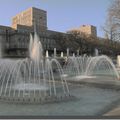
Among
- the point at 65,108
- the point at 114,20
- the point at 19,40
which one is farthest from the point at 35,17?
the point at 65,108

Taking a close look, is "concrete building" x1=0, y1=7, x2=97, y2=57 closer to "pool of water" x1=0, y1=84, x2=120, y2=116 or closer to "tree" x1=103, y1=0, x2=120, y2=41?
"tree" x1=103, y1=0, x2=120, y2=41

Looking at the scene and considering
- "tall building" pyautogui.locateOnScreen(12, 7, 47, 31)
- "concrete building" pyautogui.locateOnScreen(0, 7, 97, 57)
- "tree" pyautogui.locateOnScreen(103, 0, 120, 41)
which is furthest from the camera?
"tall building" pyautogui.locateOnScreen(12, 7, 47, 31)

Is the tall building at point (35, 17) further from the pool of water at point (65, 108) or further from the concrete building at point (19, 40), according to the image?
the pool of water at point (65, 108)

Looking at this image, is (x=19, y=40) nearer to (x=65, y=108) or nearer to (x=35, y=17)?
(x=35, y=17)

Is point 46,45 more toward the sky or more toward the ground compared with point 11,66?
more toward the sky

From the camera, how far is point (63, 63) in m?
32.9

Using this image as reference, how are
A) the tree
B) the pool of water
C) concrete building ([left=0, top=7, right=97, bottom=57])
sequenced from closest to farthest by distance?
the pool of water → the tree → concrete building ([left=0, top=7, right=97, bottom=57])

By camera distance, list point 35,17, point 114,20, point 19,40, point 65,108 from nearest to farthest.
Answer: point 65,108, point 114,20, point 19,40, point 35,17

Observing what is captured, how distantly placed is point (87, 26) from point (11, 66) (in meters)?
110

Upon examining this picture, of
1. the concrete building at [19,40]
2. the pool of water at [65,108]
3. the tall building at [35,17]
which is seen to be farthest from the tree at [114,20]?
the tall building at [35,17]

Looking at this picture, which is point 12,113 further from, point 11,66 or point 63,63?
point 63,63

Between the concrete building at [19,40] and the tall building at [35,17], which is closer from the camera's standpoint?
the concrete building at [19,40]

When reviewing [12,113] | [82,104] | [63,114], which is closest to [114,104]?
[82,104]

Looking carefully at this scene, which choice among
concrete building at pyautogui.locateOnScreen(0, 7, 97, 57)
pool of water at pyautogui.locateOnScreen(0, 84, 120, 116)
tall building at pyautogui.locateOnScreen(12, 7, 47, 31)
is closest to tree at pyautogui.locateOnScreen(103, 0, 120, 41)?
pool of water at pyautogui.locateOnScreen(0, 84, 120, 116)
